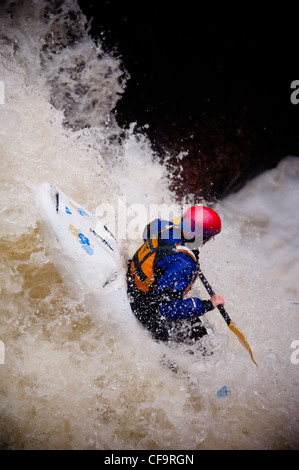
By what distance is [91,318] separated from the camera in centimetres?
230

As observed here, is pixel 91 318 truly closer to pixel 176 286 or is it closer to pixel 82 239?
pixel 82 239

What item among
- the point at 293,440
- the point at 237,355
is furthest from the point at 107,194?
the point at 293,440

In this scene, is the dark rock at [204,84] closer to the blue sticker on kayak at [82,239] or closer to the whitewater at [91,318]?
the whitewater at [91,318]

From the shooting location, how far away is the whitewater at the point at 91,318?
217cm

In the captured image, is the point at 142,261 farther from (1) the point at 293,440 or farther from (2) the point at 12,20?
(2) the point at 12,20

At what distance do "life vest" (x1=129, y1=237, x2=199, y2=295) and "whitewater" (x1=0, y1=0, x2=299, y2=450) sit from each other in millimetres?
226

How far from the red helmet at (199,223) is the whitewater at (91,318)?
68 centimetres

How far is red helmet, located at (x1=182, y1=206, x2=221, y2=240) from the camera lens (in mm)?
2129

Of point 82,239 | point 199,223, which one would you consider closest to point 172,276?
point 199,223

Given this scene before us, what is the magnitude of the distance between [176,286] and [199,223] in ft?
1.70

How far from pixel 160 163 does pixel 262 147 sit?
1510 mm

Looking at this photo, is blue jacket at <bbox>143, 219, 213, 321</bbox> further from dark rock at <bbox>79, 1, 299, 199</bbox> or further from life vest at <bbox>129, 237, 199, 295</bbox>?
dark rock at <bbox>79, 1, 299, 199</bbox>

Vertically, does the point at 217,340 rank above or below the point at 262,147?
below
